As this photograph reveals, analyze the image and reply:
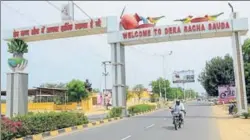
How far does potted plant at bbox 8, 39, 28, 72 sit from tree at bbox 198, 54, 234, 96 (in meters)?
39.3

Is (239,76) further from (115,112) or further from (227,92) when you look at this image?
(227,92)

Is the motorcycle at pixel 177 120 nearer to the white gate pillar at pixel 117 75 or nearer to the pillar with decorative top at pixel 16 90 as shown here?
the white gate pillar at pixel 117 75

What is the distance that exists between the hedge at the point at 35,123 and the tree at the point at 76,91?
125 ft

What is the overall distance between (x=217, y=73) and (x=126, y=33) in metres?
36.4

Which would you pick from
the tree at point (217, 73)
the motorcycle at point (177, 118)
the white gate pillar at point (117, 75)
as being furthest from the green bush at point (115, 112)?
the tree at point (217, 73)

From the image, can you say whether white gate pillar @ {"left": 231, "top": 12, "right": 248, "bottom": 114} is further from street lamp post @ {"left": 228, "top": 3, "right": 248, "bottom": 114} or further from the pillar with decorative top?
the pillar with decorative top

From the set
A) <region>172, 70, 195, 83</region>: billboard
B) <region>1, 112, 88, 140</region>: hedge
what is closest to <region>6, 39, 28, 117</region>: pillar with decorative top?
<region>1, 112, 88, 140</region>: hedge

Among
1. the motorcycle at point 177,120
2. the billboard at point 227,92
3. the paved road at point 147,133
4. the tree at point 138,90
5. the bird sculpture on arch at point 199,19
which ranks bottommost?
the paved road at point 147,133

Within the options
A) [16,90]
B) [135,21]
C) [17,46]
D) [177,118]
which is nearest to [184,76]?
[135,21]

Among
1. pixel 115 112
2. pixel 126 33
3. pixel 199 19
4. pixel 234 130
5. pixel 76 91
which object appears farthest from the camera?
pixel 76 91

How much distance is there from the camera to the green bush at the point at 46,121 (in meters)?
13.6

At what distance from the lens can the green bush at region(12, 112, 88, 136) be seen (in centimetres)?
1363

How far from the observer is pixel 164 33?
25250mm

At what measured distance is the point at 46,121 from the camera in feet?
50.3
